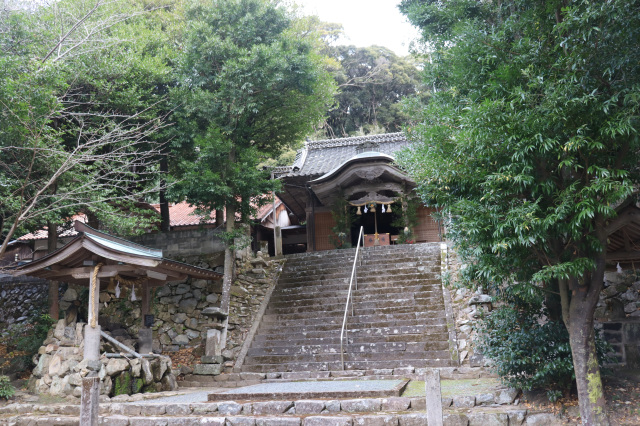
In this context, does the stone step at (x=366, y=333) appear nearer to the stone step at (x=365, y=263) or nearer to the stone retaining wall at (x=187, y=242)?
the stone step at (x=365, y=263)

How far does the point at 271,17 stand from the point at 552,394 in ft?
36.5

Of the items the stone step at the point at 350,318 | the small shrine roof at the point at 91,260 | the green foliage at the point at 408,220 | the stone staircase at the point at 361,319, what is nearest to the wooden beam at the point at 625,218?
the stone staircase at the point at 361,319

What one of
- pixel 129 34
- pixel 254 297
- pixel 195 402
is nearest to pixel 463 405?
pixel 195 402

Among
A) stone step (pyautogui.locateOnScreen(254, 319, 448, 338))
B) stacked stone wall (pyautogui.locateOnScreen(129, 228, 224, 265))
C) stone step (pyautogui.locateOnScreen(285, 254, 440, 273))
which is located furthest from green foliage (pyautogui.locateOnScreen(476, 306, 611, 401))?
stacked stone wall (pyautogui.locateOnScreen(129, 228, 224, 265))

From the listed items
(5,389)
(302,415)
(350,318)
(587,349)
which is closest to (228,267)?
(350,318)

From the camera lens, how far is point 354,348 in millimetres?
10180

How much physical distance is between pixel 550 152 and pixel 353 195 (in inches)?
483

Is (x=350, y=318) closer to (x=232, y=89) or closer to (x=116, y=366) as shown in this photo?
(x=116, y=366)

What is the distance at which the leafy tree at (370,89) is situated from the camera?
30864 mm

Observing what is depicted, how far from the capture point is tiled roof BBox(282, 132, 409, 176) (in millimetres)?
18781

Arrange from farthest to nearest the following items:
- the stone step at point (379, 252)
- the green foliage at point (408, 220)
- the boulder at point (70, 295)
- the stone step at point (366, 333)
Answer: the green foliage at point (408, 220), the stone step at point (379, 252), the boulder at point (70, 295), the stone step at point (366, 333)

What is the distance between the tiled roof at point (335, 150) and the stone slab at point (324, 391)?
10732 mm

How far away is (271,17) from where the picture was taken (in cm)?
1275

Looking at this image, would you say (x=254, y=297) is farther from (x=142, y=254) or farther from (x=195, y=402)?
(x=195, y=402)
